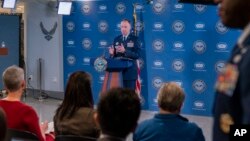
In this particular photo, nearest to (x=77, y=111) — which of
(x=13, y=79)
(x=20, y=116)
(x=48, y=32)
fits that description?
(x=20, y=116)

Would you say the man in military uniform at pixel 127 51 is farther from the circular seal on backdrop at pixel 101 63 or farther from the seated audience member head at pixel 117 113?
the seated audience member head at pixel 117 113

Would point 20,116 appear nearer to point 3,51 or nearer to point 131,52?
point 131,52

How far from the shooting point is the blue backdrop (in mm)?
7012

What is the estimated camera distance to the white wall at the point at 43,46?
30.5 ft

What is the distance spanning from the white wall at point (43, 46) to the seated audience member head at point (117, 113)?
7.70 meters

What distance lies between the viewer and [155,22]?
7.62m

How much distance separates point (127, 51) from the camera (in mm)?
6824

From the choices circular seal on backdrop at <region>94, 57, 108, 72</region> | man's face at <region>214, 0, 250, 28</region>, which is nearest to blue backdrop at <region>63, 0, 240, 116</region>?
circular seal on backdrop at <region>94, 57, 108, 72</region>

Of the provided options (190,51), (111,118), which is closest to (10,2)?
(190,51)

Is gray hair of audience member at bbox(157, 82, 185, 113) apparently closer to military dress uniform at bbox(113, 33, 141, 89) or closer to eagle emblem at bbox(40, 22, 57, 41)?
military dress uniform at bbox(113, 33, 141, 89)

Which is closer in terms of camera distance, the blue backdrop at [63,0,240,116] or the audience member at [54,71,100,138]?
the audience member at [54,71,100,138]

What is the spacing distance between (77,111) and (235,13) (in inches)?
71.6

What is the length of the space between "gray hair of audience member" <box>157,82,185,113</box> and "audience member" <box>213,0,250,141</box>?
1300mm

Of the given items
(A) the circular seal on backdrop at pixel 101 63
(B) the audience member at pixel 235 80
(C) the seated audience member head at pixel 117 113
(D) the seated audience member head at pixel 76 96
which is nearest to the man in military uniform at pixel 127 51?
(A) the circular seal on backdrop at pixel 101 63
